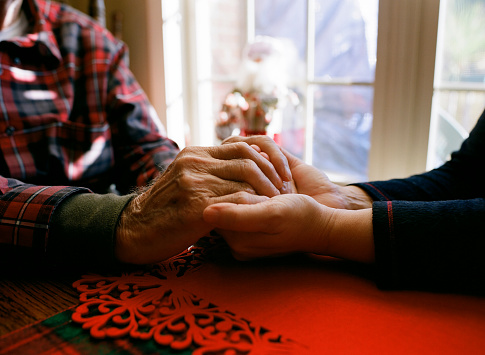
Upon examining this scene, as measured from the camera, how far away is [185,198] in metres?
0.67

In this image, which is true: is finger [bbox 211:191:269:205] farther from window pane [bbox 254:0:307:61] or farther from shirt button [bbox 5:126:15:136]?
window pane [bbox 254:0:307:61]

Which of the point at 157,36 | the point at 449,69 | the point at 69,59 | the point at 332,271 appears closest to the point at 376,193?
the point at 332,271

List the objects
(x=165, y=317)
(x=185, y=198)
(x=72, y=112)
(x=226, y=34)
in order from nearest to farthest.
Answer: (x=165, y=317)
(x=185, y=198)
(x=72, y=112)
(x=226, y=34)

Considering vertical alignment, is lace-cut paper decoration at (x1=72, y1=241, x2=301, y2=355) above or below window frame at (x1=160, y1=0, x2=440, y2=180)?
below

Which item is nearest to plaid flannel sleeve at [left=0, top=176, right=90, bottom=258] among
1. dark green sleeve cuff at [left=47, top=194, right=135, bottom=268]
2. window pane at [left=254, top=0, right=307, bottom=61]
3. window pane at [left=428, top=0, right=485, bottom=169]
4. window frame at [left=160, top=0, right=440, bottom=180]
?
dark green sleeve cuff at [left=47, top=194, right=135, bottom=268]

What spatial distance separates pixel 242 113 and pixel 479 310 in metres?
1.44

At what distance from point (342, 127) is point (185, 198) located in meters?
1.98

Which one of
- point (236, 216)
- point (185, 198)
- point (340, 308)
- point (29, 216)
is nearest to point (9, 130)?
point (29, 216)

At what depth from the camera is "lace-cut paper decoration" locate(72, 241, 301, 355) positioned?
0.49 meters

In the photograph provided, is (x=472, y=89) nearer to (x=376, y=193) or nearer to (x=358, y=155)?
(x=376, y=193)

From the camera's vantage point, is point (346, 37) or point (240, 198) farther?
point (346, 37)

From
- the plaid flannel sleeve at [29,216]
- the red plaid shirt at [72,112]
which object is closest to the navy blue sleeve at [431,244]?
the plaid flannel sleeve at [29,216]

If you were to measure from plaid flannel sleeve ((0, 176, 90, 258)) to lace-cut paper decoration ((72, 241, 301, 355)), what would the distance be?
0.40ft

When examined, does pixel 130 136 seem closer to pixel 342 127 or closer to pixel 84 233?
pixel 84 233
